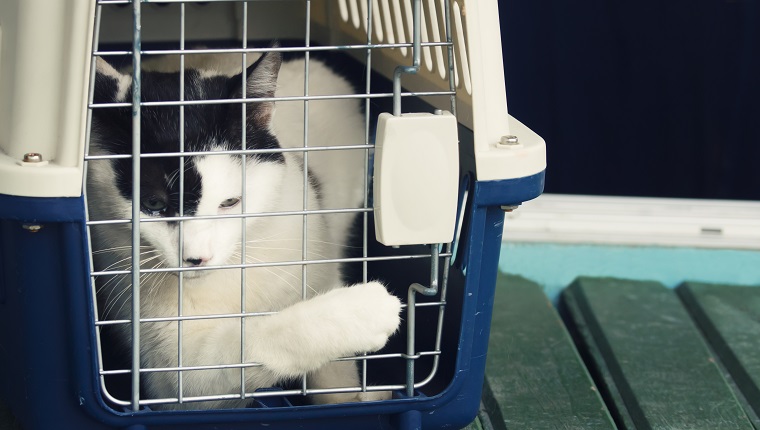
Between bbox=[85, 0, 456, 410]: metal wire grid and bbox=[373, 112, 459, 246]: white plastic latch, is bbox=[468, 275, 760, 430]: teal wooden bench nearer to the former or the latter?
bbox=[85, 0, 456, 410]: metal wire grid

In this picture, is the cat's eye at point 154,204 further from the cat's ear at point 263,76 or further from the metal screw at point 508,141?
the metal screw at point 508,141

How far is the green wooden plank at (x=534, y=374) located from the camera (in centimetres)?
165

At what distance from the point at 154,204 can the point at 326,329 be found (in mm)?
311

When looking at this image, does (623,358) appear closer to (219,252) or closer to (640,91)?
(219,252)

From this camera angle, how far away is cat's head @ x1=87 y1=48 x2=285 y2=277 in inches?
53.3

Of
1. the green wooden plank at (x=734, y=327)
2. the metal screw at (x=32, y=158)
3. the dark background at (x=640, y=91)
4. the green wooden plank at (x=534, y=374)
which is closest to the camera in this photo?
the metal screw at (x=32, y=158)

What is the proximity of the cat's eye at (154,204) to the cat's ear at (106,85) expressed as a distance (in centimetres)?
15

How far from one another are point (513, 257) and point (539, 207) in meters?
0.16

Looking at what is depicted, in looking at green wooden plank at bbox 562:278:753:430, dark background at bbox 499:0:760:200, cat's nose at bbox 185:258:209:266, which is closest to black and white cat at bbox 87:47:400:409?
cat's nose at bbox 185:258:209:266

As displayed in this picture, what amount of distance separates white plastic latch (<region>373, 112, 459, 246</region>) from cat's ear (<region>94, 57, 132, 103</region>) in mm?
398

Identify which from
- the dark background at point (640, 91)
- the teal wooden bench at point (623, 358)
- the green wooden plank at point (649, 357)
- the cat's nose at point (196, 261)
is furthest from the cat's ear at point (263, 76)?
the dark background at point (640, 91)

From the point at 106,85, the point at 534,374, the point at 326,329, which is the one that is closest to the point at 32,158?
the point at 106,85

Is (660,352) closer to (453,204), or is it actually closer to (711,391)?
(711,391)

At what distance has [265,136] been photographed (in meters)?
1.54
